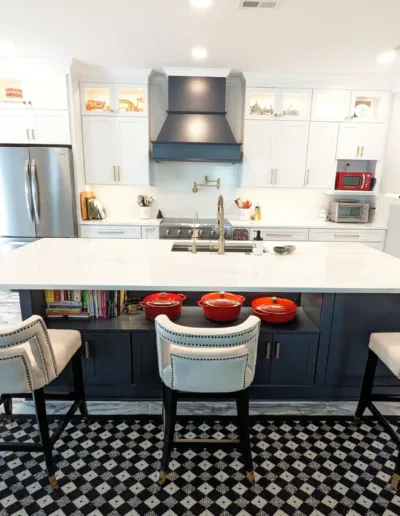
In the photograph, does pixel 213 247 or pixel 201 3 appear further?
pixel 213 247

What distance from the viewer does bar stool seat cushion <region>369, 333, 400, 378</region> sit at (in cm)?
172

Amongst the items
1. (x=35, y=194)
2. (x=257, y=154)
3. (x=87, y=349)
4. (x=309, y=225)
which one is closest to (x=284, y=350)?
(x=87, y=349)

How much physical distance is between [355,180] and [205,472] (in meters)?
4.17

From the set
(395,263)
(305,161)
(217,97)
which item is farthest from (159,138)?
(395,263)

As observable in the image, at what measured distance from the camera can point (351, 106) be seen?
4.54m

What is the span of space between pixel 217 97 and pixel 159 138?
89 cm

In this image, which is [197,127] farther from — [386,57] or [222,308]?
[222,308]

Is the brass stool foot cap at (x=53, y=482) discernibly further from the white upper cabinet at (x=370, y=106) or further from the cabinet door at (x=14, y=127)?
the white upper cabinet at (x=370, y=106)

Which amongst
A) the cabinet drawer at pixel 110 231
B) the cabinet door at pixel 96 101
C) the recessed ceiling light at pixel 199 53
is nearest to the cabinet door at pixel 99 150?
the cabinet door at pixel 96 101

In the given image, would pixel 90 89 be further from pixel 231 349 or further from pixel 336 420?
pixel 336 420

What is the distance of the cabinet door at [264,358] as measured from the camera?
219 centimetres

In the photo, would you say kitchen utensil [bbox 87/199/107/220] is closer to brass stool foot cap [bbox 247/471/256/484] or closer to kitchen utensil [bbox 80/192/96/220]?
kitchen utensil [bbox 80/192/96/220]

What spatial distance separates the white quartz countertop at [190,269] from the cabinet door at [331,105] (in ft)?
7.72

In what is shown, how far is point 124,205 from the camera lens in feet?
16.4
